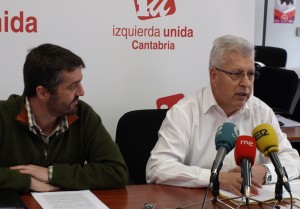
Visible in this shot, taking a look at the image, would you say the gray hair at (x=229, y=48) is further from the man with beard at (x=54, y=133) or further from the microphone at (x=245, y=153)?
the microphone at (x=245, y=153)

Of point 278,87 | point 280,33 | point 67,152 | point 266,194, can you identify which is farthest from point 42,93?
point 280,33

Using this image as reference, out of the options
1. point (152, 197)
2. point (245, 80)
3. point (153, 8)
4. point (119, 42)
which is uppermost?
point (153, 8)

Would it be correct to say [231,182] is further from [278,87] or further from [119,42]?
[278,87]

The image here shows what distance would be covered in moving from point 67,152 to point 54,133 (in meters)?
0.11

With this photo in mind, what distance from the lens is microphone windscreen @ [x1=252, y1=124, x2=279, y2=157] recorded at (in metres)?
1.87

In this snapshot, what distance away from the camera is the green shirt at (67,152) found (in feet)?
7.85

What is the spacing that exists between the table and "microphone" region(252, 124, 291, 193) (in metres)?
0.37

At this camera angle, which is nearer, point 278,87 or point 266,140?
point 266,140

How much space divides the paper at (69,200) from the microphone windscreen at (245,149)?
0.61 m

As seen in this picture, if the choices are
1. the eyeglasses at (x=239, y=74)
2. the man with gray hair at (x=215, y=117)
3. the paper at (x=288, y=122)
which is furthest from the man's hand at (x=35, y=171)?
the paper at (x=288, y=122)

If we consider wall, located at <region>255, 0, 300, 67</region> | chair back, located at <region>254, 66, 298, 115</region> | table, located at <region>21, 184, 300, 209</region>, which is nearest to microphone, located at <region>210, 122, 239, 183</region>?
table, located at <region>21, 184, 300, 209</region>

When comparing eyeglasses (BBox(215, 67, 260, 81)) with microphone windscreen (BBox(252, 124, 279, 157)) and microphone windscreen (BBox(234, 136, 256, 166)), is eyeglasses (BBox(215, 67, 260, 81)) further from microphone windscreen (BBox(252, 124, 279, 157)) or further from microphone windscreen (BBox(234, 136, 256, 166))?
microphone windscreen (BBox(234, 136, 256, 166))

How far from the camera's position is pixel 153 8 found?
339 cm

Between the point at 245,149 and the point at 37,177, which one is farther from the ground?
the point at 245,149
